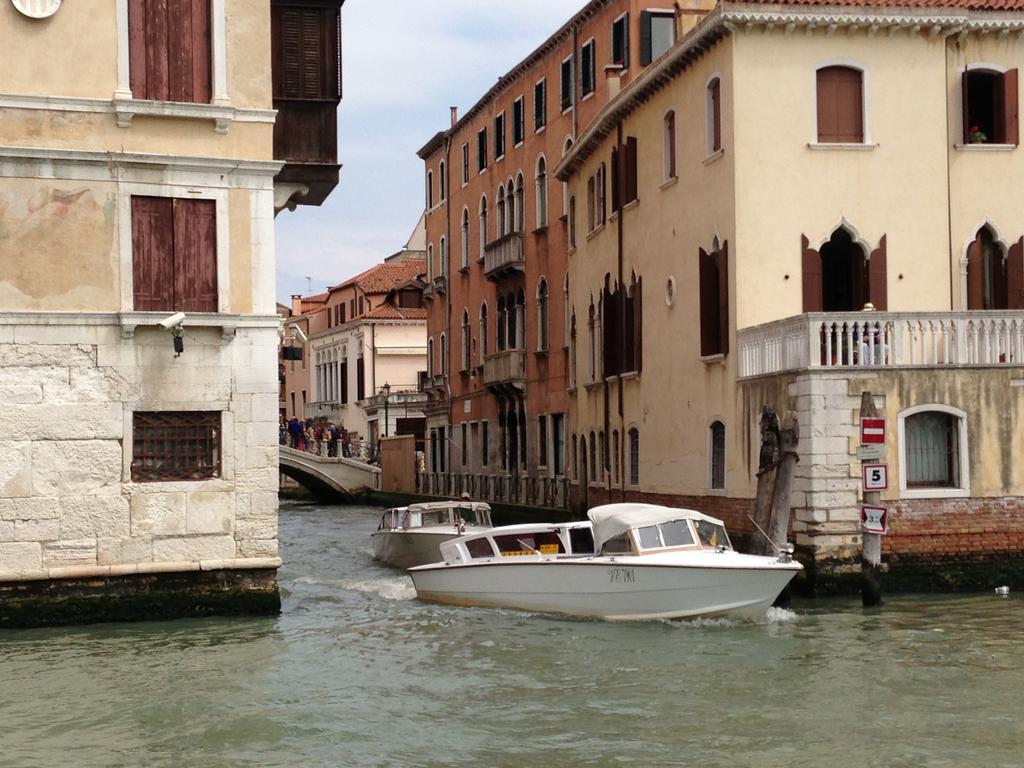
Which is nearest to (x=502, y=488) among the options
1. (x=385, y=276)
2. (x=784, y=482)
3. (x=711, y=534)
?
(x=784, y=482)

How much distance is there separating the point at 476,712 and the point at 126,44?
7614mm

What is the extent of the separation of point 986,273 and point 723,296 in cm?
347

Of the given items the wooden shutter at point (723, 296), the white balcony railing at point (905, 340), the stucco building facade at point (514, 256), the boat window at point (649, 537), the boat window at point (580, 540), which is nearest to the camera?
the boat window at point (649, 537)

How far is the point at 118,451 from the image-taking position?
53.5 ft

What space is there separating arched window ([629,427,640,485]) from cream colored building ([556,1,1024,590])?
4.88 ft

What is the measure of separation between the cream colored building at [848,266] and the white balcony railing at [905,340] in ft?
0.07

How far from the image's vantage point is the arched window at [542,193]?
1448 inches

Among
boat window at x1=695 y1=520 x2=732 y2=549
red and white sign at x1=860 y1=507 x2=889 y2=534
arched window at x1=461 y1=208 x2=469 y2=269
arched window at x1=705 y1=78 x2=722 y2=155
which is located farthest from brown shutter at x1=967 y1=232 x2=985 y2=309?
arched window at x1=461 y1=208 x2=469 y2=269

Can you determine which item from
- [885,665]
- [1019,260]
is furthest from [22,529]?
[1019,260]

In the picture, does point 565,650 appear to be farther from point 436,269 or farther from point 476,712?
point 436,269

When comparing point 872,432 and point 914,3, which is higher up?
point 914,3

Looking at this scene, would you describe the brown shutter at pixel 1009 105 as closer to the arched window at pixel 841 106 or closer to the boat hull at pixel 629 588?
the arched window at pixel 841 106

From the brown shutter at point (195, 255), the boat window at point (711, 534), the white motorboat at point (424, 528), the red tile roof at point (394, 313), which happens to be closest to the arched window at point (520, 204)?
the white motorboat at point (424, 528)

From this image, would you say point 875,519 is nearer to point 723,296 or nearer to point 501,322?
point 723,296
